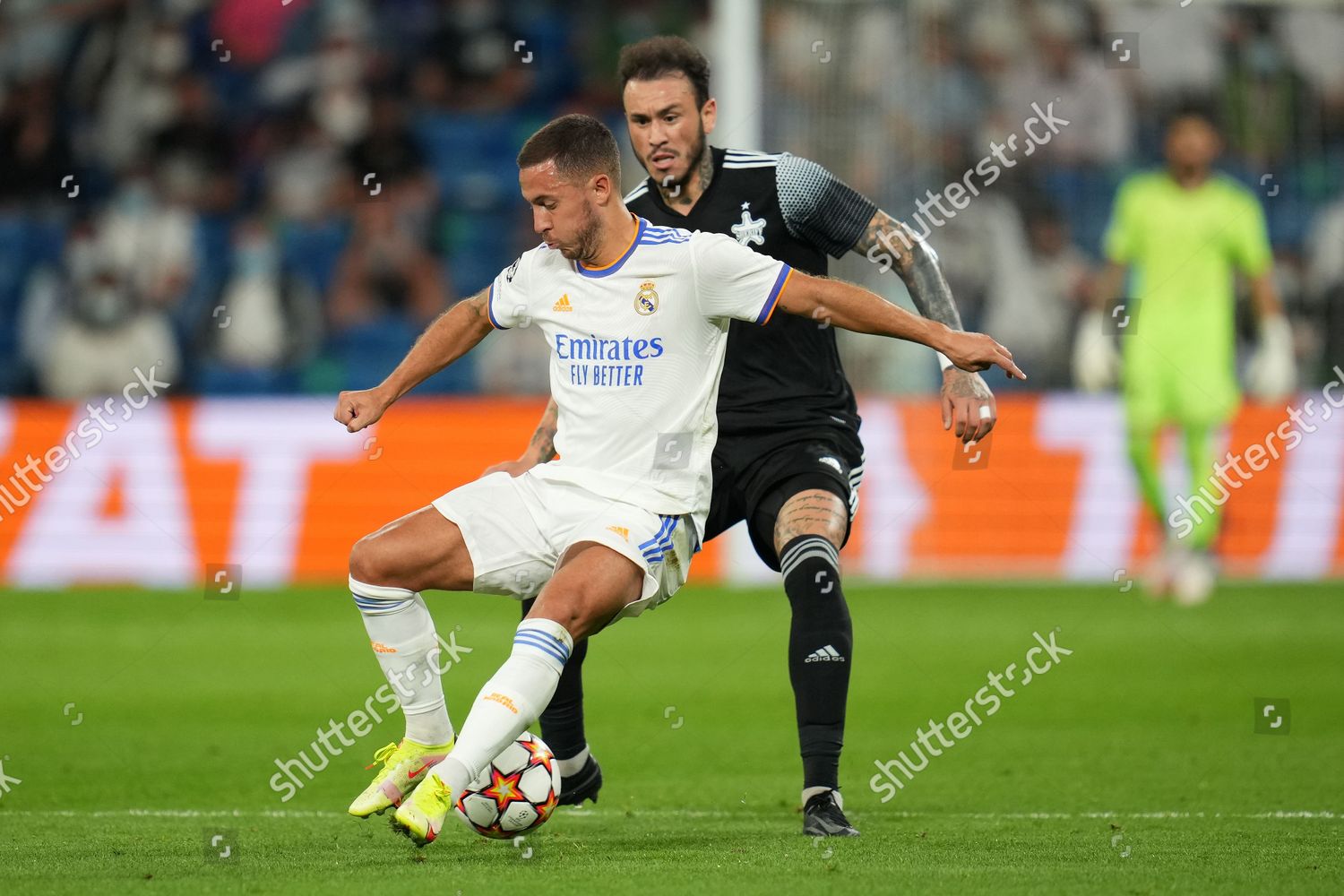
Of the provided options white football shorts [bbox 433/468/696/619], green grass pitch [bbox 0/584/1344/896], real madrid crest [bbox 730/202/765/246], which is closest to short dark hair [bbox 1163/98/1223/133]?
green grass pitch [bbox 0/584/1344/896]

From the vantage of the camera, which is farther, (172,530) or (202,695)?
(172,530)

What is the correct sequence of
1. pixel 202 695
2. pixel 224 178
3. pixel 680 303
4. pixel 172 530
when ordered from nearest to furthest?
pixel 680 303 < pixel 202 695 < pixel 172 530 < pixel 224 178

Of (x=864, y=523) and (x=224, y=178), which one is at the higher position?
(x=224, y=178)

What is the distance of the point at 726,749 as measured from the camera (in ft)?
24.7

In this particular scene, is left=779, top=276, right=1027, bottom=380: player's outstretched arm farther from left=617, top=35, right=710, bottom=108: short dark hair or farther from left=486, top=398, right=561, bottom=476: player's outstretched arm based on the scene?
left=617, top=35, right=710, bottom=108: short dark hair

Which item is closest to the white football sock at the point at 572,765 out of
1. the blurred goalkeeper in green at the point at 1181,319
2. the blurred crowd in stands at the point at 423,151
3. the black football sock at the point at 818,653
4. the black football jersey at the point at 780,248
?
the black football sock at the point at 818,653

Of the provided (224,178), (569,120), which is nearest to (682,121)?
(569,120)

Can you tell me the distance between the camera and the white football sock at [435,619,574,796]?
15.2 feet

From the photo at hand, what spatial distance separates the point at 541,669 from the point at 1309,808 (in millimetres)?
2669

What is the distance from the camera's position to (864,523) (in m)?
13.5

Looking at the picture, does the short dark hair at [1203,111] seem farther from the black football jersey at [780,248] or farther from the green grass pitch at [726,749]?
the black football jersey at [780,248]

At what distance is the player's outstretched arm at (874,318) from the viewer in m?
4.90

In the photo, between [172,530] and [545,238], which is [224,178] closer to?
[172,530]

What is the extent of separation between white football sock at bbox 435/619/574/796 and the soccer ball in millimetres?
261
